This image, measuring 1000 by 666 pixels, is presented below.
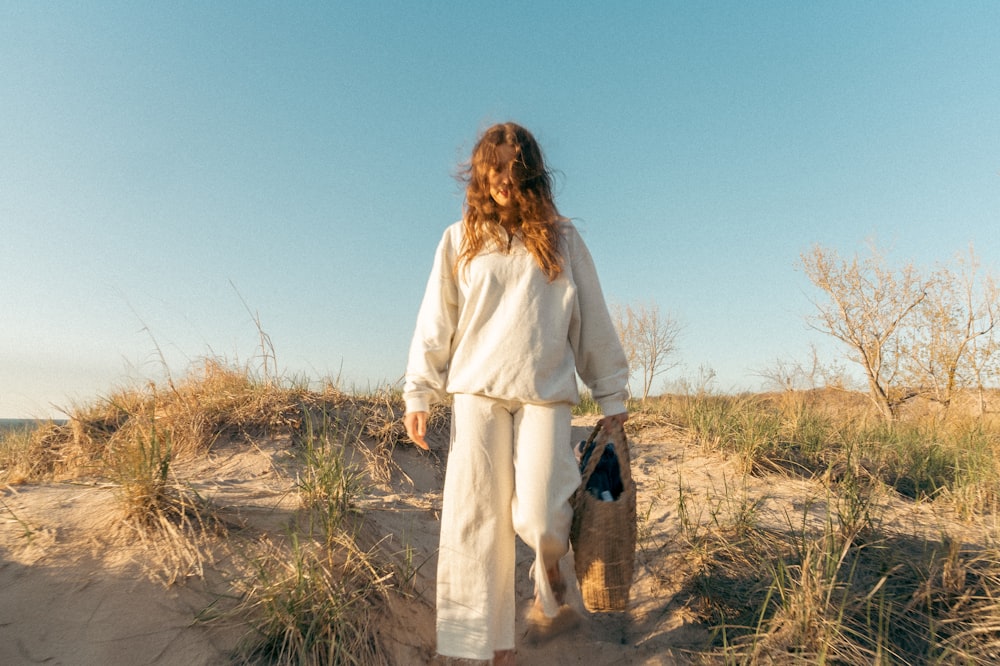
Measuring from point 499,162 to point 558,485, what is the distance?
1456 mm

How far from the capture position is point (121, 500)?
2.82m

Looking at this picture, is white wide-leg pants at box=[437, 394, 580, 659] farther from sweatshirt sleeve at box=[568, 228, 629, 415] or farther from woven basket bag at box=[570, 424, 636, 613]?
sweatshirt sleeve at box=[568, 228, 629, 415]

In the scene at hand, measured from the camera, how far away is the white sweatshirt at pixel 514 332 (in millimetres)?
2477

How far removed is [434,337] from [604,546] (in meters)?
1.18

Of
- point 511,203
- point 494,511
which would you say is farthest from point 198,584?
point 511,203

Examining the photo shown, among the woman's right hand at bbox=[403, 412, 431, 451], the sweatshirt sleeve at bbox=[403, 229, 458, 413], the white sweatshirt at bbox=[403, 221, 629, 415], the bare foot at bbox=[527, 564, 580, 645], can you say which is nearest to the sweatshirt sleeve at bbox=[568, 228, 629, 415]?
the white sweatshirt at bbox=[403, 221, 629, 415]

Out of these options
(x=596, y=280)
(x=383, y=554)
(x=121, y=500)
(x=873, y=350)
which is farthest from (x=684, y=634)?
(x=873, y=350)

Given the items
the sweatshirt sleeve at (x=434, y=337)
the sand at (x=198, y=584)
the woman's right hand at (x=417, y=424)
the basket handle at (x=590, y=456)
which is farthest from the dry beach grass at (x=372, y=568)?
the basket handle at (x=590, y=456)

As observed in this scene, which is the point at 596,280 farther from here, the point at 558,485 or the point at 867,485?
the point at 867,485

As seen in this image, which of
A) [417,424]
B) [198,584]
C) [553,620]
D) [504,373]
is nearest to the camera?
[504,373]

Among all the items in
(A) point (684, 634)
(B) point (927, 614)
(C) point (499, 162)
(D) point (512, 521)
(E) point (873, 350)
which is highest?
(E) point (873, 350)

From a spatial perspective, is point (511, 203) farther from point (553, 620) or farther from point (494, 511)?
point (553, 620)

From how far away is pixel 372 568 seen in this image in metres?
2.70

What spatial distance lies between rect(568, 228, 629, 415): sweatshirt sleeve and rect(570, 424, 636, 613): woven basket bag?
0.44 meters
